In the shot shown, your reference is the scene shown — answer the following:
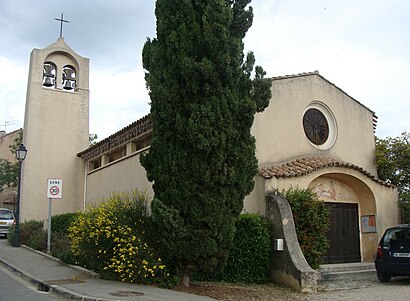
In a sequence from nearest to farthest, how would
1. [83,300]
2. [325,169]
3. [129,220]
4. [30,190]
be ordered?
[83,300] < [129,220] < [325,169] < [30,190]

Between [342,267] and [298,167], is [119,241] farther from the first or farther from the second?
[342,267]

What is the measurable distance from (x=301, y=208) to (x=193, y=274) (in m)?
3.41

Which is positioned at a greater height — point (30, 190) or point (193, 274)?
point (30, 190)

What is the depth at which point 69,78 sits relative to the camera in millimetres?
23484

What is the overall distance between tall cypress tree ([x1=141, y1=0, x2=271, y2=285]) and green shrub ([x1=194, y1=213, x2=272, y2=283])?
1.24 metres

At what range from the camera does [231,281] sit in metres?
11.1

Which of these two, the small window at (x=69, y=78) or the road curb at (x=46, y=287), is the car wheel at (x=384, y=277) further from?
the small window at (x=69, y=78)

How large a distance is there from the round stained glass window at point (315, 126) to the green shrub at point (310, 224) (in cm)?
356

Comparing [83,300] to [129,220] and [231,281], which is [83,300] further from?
[231,281]

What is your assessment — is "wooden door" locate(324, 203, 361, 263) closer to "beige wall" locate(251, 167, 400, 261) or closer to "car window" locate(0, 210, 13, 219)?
"beige wall" locate(251, 167, 400, 261)

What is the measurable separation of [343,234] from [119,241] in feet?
26.6

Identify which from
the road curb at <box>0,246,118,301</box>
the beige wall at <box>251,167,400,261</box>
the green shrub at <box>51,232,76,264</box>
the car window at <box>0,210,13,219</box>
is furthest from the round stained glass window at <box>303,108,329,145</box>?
the car window at <box>0,210,13,219</box>

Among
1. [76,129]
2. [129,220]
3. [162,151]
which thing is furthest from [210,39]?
[76,129]

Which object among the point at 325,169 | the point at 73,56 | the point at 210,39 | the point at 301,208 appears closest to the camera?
the point at 210,39
